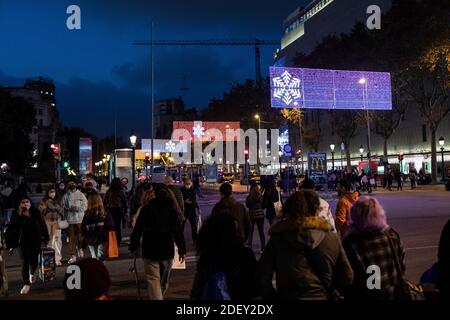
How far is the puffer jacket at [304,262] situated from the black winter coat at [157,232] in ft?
10.1

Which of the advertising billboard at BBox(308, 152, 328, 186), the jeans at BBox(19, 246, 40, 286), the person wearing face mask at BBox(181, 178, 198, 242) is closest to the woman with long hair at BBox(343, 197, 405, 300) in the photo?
the jeans at BBox(19, 246, 40, 286)

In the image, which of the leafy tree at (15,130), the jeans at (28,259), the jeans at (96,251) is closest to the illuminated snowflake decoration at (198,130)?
the leafy tree at (15,130)

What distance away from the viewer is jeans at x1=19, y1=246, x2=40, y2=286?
9.15m

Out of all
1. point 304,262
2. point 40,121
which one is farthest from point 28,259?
point 40,121

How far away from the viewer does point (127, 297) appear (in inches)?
325

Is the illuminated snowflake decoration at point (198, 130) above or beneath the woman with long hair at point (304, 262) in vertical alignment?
above

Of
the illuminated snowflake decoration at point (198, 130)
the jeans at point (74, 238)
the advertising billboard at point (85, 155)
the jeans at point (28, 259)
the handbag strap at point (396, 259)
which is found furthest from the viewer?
the illuminated snowflake decoration at point (198, 130)

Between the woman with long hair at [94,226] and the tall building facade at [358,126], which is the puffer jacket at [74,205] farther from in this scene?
the tall building facade at [358,126]

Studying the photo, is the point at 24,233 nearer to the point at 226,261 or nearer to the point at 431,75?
the point at 226,261

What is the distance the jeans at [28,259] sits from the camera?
9153mm

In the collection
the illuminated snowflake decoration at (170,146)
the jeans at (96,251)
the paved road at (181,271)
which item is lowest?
the paved road at (181,271)

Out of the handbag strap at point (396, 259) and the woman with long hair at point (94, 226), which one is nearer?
the handbag strap at point (396, 259)

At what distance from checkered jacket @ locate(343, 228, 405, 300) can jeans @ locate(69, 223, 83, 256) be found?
29.4ft

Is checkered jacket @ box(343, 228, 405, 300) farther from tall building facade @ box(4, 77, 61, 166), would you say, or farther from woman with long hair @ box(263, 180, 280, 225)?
tall building facade @ box(4, 77, 61, 166)
